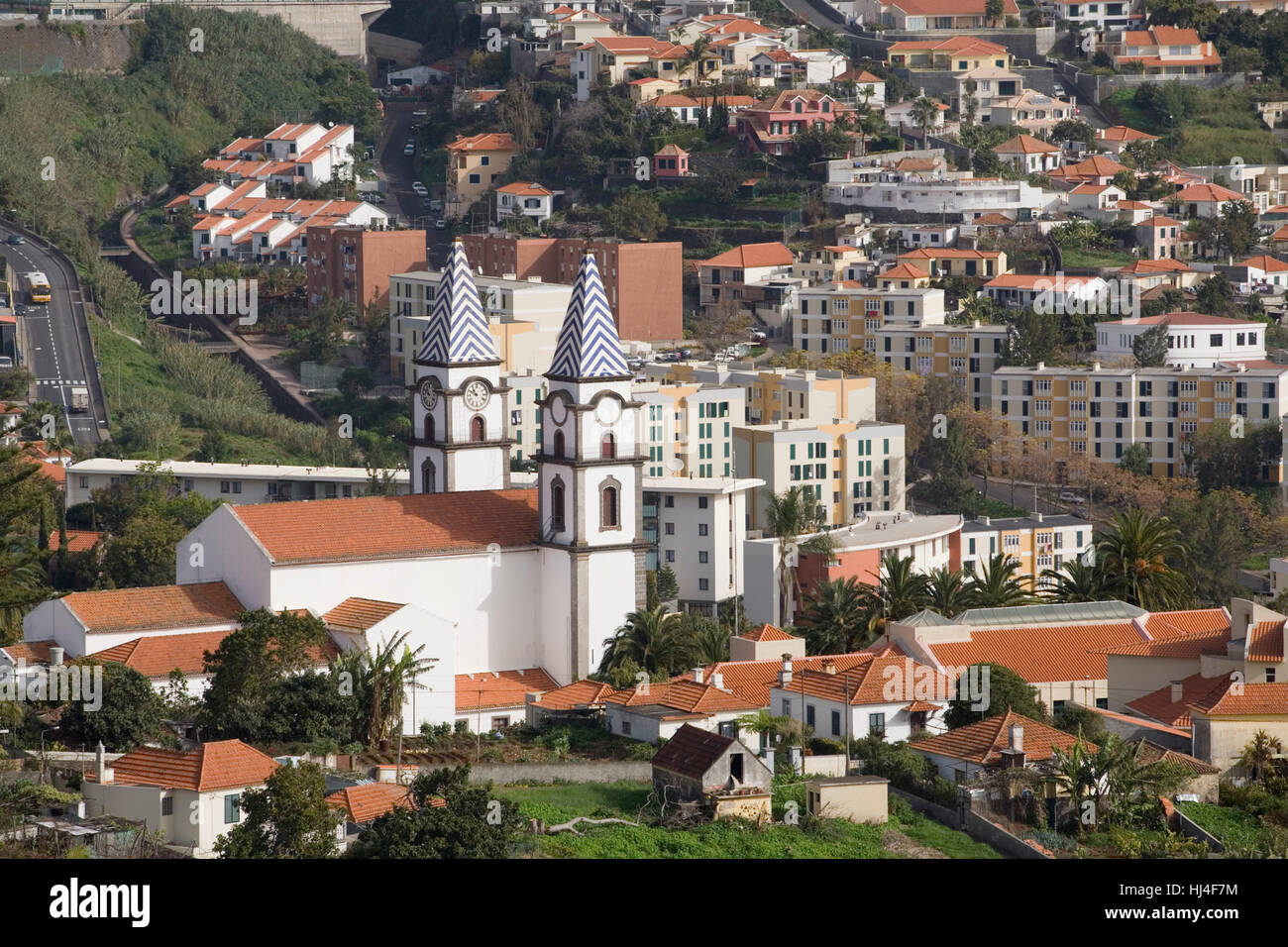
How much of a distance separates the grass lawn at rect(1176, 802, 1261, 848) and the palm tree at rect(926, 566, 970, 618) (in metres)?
10.4

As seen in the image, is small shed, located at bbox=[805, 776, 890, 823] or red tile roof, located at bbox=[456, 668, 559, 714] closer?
small shed, located at bbox=[805, 776, 890, 823]

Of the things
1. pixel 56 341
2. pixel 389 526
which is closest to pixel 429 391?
pixel 389 526

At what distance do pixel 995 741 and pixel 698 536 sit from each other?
26162mm

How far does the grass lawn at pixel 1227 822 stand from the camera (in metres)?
33.1

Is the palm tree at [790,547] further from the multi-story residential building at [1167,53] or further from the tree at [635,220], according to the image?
the multi-story residential building at [1167,53]

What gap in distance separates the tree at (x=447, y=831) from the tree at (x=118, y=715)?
22.1ft

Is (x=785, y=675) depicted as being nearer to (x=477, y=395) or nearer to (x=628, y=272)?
(x=477, y=395)

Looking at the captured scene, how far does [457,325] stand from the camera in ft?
142

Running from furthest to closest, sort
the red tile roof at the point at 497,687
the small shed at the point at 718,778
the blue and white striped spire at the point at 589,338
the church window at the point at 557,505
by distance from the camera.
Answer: the blue and white striped spire at the point at 589,338, the church window at the point at 557,505, the red tile roof at the point at 497,687, the small shed at the point at 718,778

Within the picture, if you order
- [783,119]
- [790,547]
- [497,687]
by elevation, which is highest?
[783,119]

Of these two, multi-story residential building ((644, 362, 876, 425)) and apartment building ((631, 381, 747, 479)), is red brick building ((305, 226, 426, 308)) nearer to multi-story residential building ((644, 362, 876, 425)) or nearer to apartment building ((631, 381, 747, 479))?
multi-story residential building ((644, 362, 876, 425))

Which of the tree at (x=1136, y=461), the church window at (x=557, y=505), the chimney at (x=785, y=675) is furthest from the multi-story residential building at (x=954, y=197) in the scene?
the chimney at (x=785, y=675)

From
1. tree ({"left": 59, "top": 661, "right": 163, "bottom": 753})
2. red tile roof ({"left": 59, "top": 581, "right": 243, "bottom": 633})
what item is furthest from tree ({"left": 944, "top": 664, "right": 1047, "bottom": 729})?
tree ({"left": 59, "top": 661, "right": 163, "bottom": 753})

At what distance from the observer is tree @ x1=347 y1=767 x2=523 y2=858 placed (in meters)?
28.2
